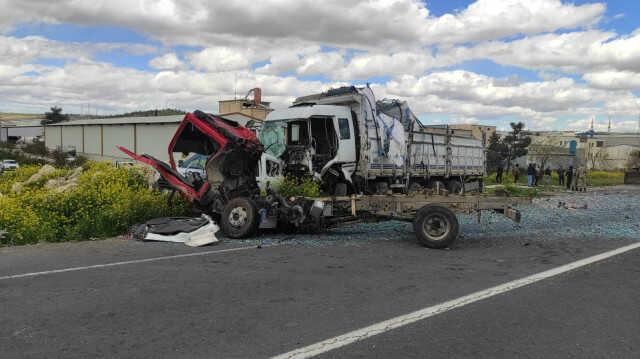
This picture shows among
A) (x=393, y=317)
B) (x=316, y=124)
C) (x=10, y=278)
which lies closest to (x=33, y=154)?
(x=316, y=124)

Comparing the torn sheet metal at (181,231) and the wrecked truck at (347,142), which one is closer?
the torn sheet metal at (181,231)

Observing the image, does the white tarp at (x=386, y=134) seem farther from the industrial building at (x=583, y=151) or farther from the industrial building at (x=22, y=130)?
the industrial building at (x=22, y=130)

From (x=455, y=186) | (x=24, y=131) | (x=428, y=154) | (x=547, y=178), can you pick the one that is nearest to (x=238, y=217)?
(x=428, y=154)

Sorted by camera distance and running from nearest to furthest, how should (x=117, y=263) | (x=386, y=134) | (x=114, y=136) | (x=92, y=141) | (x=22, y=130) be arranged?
(x=117, y=263)
(x=386, y=134)
(x=114, y=136)
(x=92, y=141)
(x=22, y=130)

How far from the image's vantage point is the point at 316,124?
13.0 m

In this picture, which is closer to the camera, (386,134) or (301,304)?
(301,304)

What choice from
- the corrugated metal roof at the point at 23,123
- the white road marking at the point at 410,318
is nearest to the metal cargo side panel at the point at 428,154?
the white road marking at the point at 410,318

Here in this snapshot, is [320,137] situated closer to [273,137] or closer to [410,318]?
[273,137]

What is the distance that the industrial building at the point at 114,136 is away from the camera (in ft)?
152

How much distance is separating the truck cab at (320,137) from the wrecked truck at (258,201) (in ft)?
5.92

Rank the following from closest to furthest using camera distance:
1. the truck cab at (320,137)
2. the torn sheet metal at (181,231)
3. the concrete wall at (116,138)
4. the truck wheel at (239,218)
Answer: the torn sheet metal at (181,231) < the truck wheel at (239,218) < the truck cab at (320,137) < the concrete wall at (116,138)

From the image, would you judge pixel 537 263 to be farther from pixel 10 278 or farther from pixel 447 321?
pixel 10 278

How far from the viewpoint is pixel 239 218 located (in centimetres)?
962

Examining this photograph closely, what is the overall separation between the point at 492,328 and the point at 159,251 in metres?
5.48
